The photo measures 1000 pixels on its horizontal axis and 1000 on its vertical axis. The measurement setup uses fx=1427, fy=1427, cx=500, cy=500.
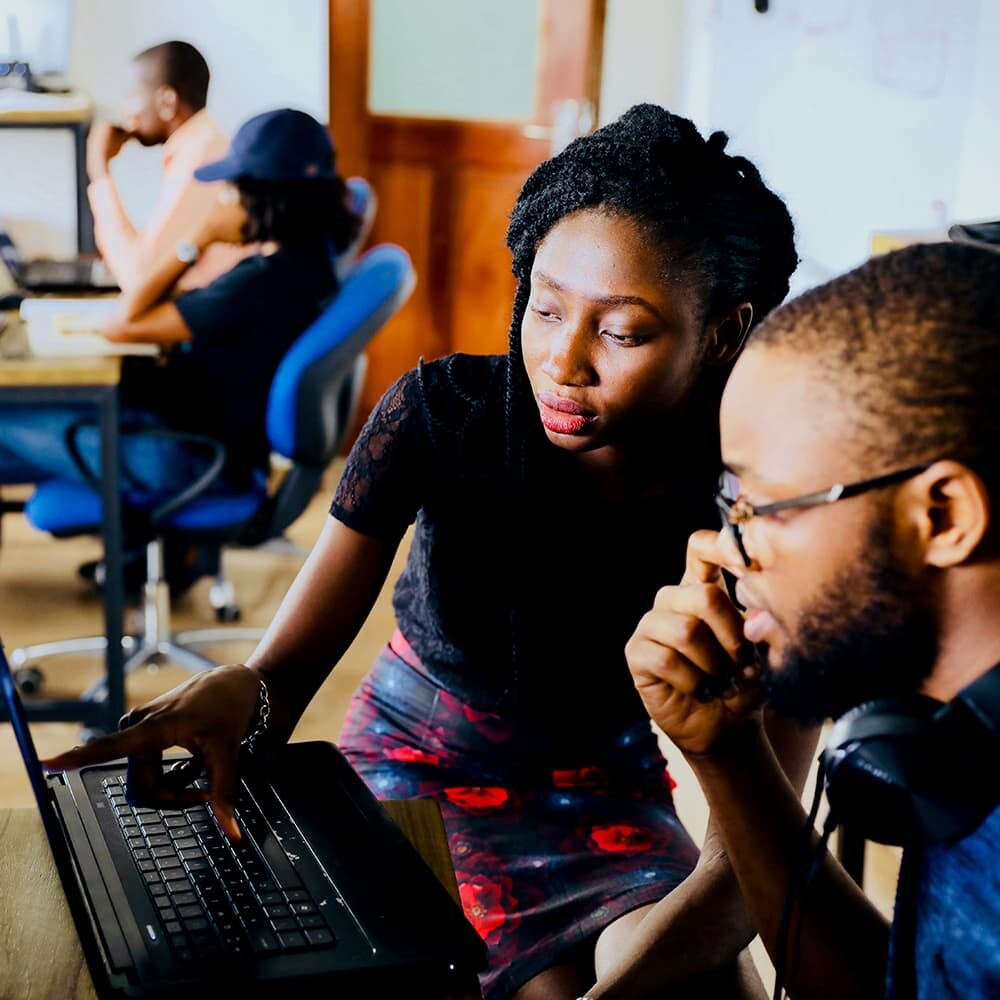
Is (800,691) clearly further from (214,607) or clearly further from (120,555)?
(214,607)

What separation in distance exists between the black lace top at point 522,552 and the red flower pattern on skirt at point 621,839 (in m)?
0.11

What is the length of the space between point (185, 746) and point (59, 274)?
2.47m

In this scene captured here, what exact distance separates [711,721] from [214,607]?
7.88 ft

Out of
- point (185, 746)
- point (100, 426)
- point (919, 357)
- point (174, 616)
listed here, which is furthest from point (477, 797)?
point (174, 616)

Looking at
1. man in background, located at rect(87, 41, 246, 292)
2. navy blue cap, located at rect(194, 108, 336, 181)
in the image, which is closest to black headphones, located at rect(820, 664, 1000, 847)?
navy blue cap, located at rect(194, 108, 336, 181)

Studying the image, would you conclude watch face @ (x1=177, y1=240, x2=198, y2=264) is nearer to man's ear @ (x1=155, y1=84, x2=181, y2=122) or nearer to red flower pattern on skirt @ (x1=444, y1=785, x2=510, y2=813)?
man's ear @ (x1=155, y1=84, x2=181, y2=122)

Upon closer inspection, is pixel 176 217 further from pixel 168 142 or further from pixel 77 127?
pixel 77 127

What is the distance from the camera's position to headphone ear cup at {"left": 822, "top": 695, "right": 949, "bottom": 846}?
82 cm

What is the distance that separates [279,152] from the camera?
9.25ft

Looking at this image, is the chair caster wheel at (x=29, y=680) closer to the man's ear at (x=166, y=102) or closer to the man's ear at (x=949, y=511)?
the man's ear at (x=166, y=102)

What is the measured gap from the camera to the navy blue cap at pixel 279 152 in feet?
9.25

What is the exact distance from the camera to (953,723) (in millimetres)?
818

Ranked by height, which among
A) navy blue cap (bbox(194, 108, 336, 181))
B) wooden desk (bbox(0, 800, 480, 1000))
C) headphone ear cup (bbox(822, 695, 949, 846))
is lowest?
wooden desk (bbox(0, 800, 480, 1000))

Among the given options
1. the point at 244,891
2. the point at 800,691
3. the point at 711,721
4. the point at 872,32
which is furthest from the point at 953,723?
the point at 872,32
